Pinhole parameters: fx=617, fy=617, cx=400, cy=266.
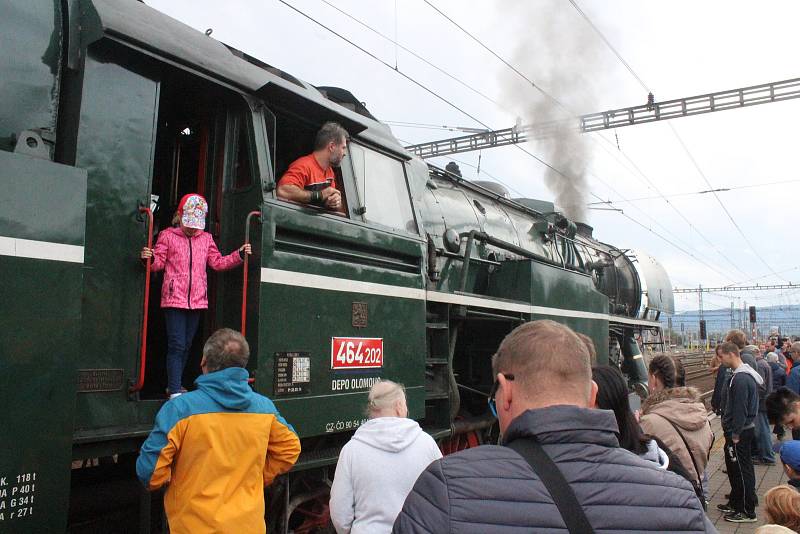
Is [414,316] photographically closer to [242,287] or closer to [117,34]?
[242,287]

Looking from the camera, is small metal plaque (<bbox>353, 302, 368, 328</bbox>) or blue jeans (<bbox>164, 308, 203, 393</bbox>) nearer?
blue jeans (<bbox>164, 308, 203, 393</bbox>)

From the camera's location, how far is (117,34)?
2.94 meters

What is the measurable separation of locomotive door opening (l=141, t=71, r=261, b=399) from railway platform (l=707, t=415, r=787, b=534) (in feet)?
16.0

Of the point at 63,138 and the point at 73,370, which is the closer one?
the point at 73,370

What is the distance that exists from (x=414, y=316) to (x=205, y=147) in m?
1.86

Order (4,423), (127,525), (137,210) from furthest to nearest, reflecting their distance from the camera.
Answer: (127,525) → (137,210) → (4,423)

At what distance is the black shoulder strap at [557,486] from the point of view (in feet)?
4.00

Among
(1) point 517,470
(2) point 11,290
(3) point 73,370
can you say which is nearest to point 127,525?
(3) point 73,370

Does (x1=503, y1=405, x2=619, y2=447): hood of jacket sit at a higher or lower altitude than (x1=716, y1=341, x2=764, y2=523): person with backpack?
higher

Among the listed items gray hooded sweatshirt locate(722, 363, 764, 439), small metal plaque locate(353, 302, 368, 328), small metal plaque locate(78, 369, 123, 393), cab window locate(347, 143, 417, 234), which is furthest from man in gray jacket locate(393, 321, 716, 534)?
gray hooded sweatshirt locate(722, 363, 764, 439)

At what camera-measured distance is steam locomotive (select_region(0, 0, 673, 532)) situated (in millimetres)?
2475

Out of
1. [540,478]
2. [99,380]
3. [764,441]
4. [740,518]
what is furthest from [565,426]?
[764,441]

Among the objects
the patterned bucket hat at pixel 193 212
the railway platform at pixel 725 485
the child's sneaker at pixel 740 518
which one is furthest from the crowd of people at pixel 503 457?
the child's sneaker at pixel 740 518

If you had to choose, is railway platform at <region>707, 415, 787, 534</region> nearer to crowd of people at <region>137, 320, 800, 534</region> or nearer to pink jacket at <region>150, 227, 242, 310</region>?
crowd of people at <region>137, 320, 800, 534</region>
